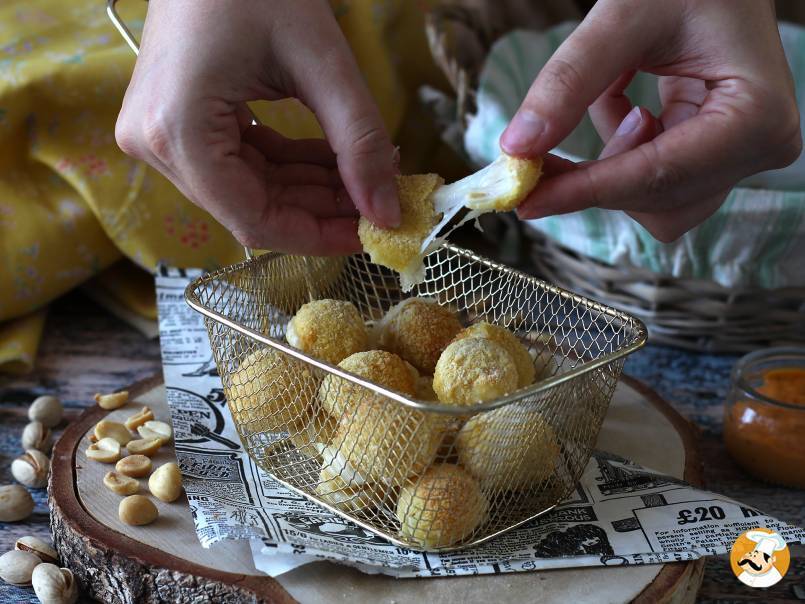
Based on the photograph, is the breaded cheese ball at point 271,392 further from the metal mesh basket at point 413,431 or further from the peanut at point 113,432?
the peanut at point 113,432

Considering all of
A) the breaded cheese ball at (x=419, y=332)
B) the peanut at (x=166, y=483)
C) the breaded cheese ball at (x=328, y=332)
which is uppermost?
the breaded cheese ball at (x=328, y=332)

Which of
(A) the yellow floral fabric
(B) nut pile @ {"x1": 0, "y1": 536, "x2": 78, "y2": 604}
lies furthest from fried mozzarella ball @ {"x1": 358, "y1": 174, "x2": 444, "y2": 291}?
(A) the yellow floral fabric

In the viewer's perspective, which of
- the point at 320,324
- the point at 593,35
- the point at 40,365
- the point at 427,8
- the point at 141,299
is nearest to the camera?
the point at 593,35

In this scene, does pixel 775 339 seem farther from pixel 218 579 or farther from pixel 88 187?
pixel 88 187

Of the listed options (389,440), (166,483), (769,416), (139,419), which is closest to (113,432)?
(139,419)

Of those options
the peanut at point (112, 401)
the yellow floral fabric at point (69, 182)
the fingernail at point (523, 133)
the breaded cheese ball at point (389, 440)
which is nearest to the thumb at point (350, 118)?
the fingernail at point (523, 133)

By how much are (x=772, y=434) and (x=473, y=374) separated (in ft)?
1.39

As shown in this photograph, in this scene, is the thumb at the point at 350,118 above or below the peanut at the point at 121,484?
above

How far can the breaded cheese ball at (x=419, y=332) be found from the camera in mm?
956

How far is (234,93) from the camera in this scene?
2.59 feet

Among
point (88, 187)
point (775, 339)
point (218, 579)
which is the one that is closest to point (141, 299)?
point (88, 187)

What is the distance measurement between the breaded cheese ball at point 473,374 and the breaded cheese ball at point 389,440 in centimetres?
4

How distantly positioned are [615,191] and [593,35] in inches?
5.3

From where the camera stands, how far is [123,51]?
4.47 feet
